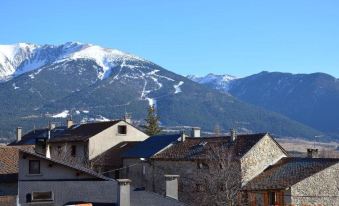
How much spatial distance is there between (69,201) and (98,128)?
39552mm

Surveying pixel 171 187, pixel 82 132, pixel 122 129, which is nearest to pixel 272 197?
pixel 171 187

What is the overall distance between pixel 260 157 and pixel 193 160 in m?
5.85

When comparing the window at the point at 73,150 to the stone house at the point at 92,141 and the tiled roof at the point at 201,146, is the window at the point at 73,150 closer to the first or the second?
the stone house at the point at 92,141

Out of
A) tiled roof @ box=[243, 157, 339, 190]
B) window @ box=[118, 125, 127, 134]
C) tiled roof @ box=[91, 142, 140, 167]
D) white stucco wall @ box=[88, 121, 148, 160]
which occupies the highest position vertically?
window @ box=[118, 125, 127, 134]

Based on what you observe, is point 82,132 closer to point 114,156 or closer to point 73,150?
point 73,150

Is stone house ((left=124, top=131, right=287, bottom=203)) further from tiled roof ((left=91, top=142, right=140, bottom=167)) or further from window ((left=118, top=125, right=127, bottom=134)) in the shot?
window ((left=118, top=125, right=127, bottom=134))

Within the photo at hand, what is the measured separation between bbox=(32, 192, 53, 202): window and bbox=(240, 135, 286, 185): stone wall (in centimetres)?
2547

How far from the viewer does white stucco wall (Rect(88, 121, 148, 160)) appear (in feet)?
238

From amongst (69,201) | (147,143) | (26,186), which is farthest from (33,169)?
(147,143)

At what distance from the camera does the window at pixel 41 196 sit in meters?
36.4

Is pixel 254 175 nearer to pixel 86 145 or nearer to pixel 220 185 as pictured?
pixel 220 185

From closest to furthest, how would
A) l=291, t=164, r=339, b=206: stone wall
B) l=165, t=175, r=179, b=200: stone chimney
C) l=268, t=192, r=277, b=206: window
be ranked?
l=165, t=175, r=179, b=200: stone chimney → l=268, t=192, r=277, b=206: window → l=291, t=164, r=339, b=206: stone wall

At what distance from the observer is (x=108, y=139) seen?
243ft

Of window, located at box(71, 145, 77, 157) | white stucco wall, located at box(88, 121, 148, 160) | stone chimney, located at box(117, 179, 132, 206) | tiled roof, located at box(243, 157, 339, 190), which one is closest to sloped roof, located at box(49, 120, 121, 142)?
white stucco wall, located at box(88, 121, 148, 160)
